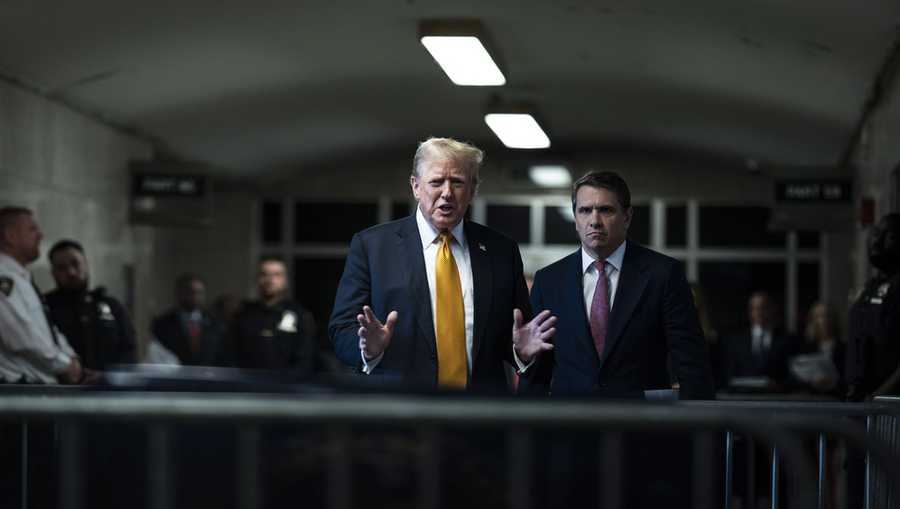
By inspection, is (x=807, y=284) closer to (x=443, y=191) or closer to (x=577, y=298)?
(x=577, y=298)

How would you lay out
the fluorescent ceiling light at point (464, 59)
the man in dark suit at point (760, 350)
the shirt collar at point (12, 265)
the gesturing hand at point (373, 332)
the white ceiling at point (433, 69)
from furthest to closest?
1. the man in dark suit at point (760, 350)
2. the fluorescent ceiling light at point (464, 59)
3. the white ceiling at point (433, 69)
4. the shirt collar at point (12, 265)
5. the gesturing hand at point (373, 332)

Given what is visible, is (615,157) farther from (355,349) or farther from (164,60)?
(355,349)

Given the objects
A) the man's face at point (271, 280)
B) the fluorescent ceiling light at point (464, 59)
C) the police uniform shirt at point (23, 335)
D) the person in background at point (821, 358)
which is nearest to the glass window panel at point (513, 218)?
the person in background at point (821, 358)

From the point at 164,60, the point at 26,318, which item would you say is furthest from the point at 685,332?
the point at 164,60

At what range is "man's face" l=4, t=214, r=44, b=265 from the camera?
8938 mm

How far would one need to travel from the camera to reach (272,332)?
1254 centimetres

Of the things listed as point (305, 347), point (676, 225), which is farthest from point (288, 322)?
point (676, 225)

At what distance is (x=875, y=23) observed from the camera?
9680 mm

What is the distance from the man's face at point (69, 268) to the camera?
10570mm

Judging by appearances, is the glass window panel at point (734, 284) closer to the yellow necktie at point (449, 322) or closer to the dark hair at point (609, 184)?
the dark hair at point (609, 184)

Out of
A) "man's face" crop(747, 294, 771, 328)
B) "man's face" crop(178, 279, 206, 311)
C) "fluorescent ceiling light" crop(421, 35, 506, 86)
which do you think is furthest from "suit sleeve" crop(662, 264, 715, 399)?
"man's face" crop(178, 279, 206, 311)

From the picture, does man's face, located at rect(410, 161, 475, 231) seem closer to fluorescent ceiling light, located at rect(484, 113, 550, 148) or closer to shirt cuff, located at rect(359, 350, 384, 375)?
shirt cuff, located at rect(359, 350, 384, 375)

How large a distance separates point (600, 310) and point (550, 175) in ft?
49.4

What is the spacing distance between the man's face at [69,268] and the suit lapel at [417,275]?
5.62m
